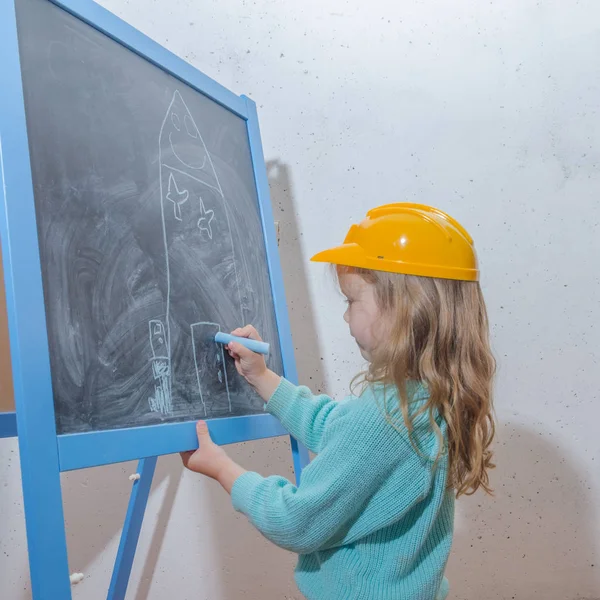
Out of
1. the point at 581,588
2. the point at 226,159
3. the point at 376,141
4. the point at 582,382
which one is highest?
the point at 376,141

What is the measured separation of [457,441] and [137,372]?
1.52 ft

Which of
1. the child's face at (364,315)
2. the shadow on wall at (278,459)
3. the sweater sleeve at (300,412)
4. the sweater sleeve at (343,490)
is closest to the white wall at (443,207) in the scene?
the shadow on wall at (278,459)

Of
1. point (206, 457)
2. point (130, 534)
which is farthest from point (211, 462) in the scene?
point (130, 534)

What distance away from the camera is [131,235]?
91 cm

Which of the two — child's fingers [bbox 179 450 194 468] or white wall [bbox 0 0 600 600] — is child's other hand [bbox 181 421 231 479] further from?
white wall [bbox 0 0 600 600]

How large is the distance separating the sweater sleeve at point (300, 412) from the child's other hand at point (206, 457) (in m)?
0.19

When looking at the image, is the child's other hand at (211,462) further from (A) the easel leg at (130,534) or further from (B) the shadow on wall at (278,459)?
(B) the shadow on wall at (278,459)

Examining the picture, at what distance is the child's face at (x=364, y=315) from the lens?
963mm

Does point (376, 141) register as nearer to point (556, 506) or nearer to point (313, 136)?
point (313, 136)

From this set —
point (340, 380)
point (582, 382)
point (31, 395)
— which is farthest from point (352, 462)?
point (582, 382)

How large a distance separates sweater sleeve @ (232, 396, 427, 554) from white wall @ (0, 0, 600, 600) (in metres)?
0.74

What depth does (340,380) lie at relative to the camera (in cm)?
163

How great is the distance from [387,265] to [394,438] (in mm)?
249

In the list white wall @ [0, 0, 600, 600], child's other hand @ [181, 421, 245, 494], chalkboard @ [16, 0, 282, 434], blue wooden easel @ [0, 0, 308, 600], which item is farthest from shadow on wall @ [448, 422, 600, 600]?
blue wooden easel @ [0, 0, 308, 600]
